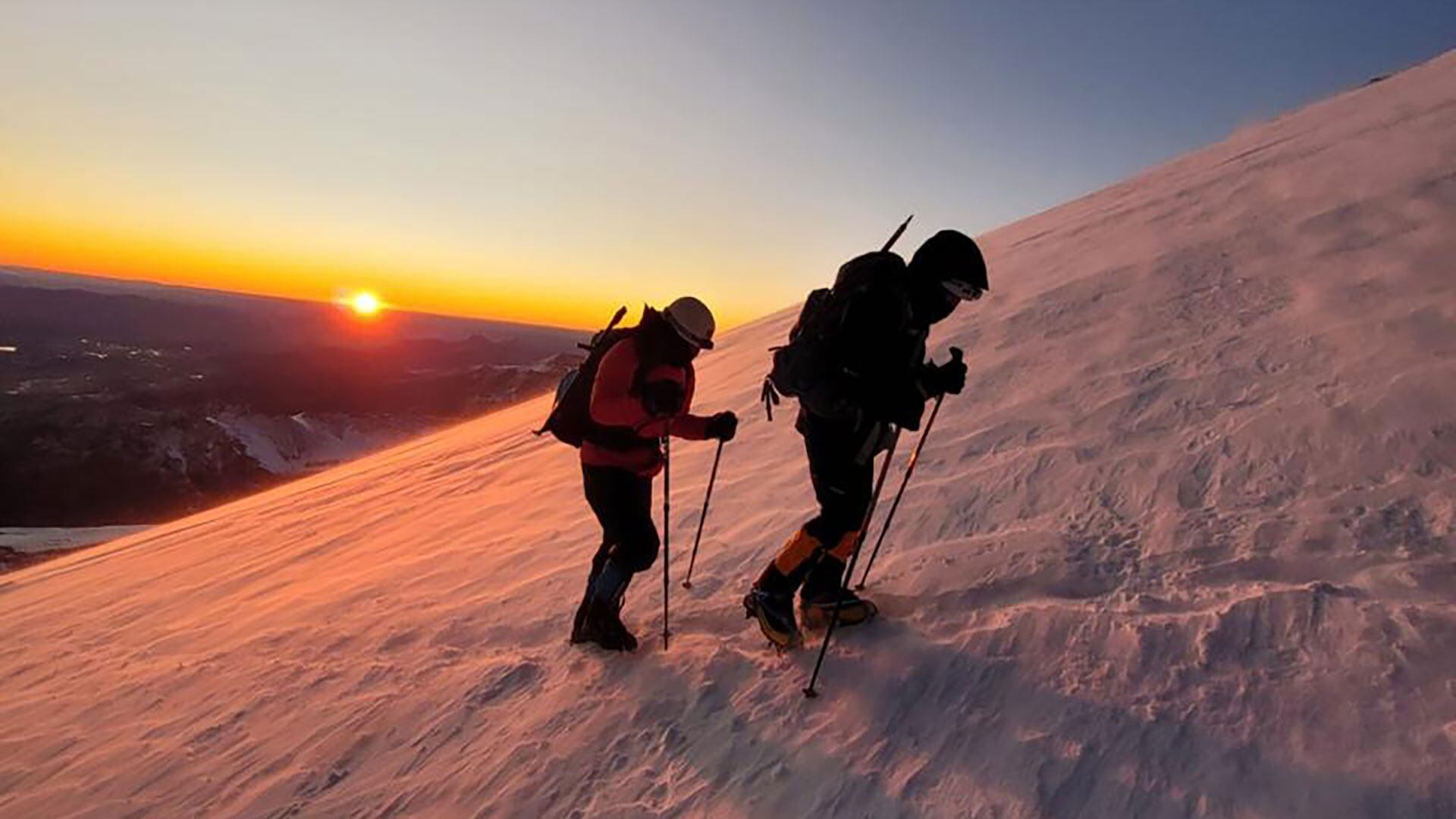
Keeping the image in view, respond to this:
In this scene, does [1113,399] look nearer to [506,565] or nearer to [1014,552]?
[1014,552]

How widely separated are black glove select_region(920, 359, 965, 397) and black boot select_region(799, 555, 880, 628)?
0.99m

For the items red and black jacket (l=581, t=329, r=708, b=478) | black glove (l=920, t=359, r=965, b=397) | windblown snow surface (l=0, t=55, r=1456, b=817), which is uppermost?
red and black jacket (l=581, t=329, r=708, b=478)

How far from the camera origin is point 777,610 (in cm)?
373

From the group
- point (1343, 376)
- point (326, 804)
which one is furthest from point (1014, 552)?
point (326, 804)

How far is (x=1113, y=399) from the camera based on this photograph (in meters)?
5.28

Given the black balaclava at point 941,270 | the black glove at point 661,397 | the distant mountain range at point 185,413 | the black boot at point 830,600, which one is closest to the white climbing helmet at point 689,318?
the black glove at point 661,397

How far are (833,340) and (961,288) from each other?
2.00 feet

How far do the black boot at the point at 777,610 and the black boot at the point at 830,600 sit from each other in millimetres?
129

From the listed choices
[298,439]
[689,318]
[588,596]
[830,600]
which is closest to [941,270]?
[689,318]

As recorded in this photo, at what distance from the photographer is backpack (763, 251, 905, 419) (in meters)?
3.24

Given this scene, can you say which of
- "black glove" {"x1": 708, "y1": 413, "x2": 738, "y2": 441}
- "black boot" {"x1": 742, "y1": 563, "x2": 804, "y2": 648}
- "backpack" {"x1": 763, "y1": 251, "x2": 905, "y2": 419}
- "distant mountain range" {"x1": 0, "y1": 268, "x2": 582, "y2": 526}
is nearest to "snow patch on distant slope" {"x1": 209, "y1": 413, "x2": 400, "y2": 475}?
"distant mountain range" {"x1": 0, "y1": 268, "x2": 582, "y2": 526}

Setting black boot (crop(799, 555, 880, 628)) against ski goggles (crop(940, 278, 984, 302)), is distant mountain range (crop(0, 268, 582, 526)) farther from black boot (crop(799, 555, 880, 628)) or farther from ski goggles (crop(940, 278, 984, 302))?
ski goggles (crop(940, 278, 984, 302))

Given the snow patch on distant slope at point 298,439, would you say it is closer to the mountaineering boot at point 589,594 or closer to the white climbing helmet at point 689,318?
the mountaineering boot at point 589,594

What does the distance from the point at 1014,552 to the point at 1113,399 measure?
198cm
